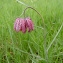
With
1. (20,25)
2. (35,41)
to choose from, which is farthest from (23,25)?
(35,41)

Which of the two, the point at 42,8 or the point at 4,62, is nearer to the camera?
the point at 4,62

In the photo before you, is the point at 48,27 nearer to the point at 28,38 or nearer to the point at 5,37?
the point at 28,38

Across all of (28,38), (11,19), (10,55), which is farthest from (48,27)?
(10,55)

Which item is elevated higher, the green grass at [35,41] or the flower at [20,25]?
the flower at [20,25]

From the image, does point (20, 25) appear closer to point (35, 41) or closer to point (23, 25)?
point (23, 25)

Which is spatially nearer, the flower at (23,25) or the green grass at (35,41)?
the flower at (23,25)

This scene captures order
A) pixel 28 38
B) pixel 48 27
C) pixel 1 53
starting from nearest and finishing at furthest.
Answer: pixel 1 53 → pixel 28 38 → pixel 48 27

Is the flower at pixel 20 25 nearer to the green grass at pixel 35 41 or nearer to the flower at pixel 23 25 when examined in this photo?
the flower at pixel 23 25

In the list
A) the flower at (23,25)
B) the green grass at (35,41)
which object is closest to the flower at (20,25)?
the flower at (23,25)
